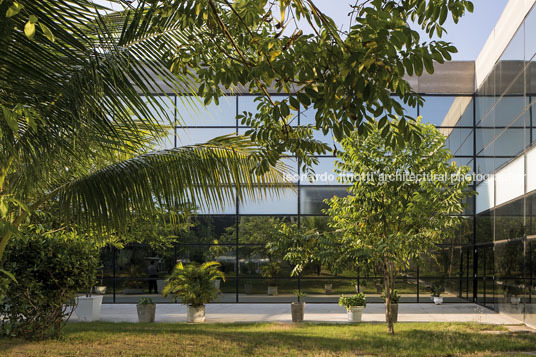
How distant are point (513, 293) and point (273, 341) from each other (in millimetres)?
8066

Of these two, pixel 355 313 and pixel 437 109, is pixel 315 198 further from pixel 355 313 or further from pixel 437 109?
pixel 355 313

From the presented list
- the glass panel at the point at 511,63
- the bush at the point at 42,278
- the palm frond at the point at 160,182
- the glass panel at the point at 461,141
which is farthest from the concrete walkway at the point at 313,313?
the palm frond at the point at 160,182

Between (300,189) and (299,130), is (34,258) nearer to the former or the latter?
(299,130)

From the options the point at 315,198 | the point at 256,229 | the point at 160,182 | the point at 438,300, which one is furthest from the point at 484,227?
the point at 160,182

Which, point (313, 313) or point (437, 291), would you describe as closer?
point (313, 313)

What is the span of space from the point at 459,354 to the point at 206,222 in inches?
499

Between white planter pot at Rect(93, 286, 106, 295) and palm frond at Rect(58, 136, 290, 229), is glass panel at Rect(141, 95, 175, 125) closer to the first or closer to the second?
palm frond at Rect(58, 136, 290, 229)

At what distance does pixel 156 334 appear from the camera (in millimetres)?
11242

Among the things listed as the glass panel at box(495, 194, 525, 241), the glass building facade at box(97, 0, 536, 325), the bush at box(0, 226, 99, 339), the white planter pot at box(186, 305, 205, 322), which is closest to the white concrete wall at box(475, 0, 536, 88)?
the glass building facade at box(97, 0, 536, 325)

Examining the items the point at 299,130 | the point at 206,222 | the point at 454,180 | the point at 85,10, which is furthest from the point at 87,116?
the point at 206,222

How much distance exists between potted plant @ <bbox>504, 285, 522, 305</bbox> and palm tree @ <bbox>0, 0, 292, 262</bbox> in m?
11.4

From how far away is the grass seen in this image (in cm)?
902

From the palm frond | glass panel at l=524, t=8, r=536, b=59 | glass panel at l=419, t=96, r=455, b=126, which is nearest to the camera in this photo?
the palm frond

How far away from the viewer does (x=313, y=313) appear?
55.5 feet
